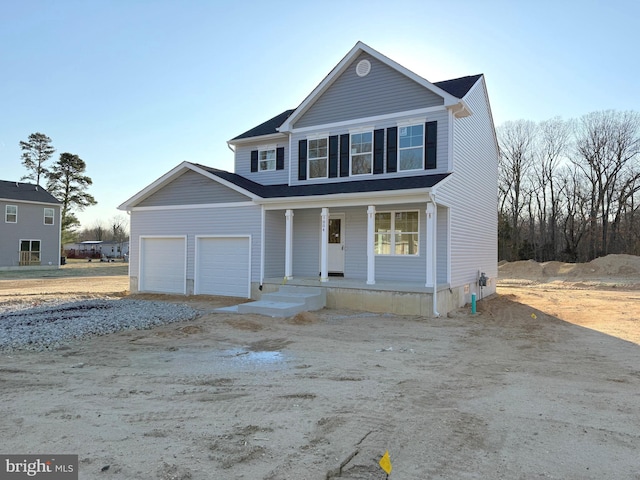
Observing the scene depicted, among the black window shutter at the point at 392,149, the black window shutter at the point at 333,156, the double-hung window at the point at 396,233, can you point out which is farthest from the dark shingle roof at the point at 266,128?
the double-hung window at the point at 396,233

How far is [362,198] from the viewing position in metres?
12.3

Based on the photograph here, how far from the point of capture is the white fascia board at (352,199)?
1132 cm

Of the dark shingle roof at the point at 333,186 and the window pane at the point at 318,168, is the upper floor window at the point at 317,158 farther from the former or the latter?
the dark shingle roof at the point at 333,186

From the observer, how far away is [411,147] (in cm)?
1316

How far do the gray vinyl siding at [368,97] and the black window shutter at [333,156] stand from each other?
68 cm

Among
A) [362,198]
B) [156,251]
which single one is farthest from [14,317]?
[362,198]

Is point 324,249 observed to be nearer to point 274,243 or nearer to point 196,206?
point 274,243

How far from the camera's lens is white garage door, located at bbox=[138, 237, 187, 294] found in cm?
1561

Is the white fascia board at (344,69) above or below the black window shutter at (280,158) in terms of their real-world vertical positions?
above

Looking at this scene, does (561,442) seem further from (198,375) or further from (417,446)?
(198,375)

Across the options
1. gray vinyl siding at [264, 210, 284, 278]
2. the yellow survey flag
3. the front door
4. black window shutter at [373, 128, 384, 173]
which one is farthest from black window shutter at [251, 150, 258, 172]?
the yellow survey flag

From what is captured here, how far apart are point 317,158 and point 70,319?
9001mm

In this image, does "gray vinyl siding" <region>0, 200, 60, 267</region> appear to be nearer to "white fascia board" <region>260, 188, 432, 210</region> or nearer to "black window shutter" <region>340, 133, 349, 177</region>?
"white fascia board" <region>260, 188, 432, 210</region>

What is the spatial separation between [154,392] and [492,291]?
1578 cm
